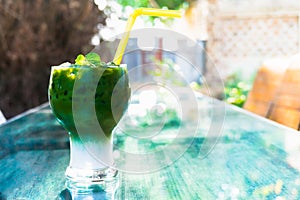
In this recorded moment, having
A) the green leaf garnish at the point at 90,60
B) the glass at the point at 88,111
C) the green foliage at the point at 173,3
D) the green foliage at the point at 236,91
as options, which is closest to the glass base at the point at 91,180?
the glass at the point at 88,111

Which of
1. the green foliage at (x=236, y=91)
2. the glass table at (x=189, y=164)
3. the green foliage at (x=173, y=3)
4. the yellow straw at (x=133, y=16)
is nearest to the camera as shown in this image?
the glass table at (x=189, y=164)

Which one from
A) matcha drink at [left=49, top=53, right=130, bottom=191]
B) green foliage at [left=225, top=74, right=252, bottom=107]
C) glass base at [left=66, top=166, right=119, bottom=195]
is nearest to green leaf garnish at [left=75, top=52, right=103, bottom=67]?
matcha drink at [left=49, top=53, right=130, bottom=191]

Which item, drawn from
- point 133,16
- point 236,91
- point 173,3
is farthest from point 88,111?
point 173,3

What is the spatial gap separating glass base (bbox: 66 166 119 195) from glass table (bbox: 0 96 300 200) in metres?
0.01

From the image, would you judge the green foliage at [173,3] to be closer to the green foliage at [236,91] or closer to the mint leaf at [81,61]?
the green foliage at [236,91]

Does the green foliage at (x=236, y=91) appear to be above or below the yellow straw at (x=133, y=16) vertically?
below

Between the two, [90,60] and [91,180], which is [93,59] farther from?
[91,180]

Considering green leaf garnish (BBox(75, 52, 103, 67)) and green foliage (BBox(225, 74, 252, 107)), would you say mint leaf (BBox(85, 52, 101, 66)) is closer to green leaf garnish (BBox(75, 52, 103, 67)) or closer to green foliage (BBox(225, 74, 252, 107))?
green leaf garnish (BBox(75, 52, 103, 67))

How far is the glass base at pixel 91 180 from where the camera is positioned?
2.00 feet

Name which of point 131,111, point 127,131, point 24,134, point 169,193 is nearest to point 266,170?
point 169,193

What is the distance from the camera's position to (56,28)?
345cm

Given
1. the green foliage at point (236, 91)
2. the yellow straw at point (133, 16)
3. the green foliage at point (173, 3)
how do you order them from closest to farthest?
the yellow straw at point (133, 16) < the green foliage at point (236, 91) < the green foliage at point (173, 3)

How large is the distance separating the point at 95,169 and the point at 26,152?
27cm

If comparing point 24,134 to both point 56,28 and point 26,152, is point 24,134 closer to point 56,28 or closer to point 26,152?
point 26,152
